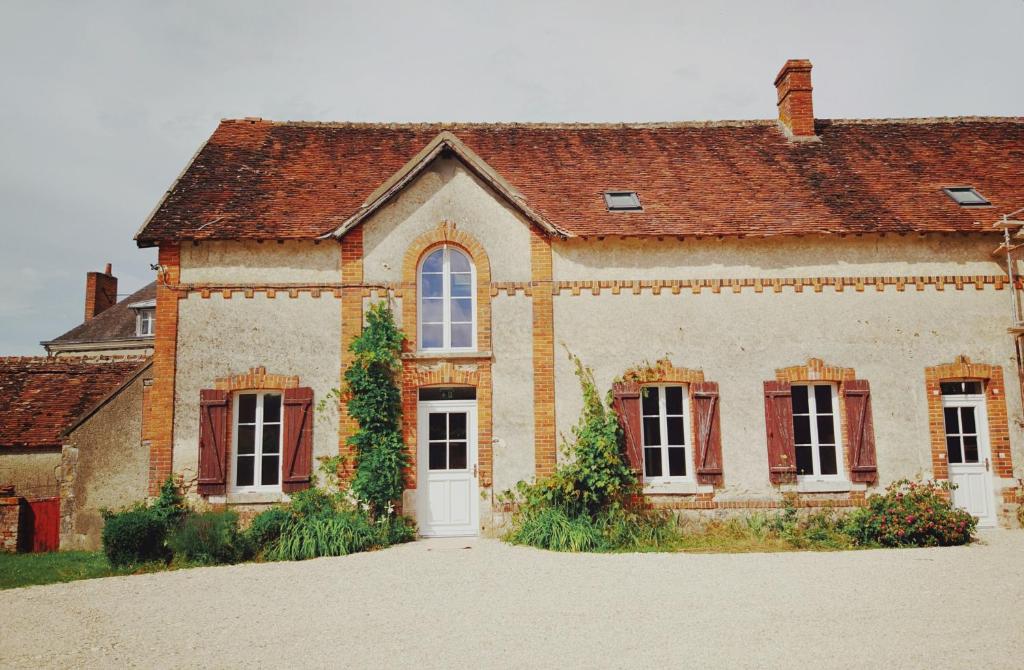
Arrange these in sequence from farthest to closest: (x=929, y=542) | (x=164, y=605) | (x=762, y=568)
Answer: (x=929, y=542)
(x=762, y=568)
(x=164, y=605)

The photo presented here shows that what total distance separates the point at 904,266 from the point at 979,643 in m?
7.57

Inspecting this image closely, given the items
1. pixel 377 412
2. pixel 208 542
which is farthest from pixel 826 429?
pixel 208 542

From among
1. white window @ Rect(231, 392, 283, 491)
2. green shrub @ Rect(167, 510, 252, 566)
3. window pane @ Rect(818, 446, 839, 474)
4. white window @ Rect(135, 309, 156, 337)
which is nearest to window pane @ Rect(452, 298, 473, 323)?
white window @ Rect(231, 392, 283, 491)

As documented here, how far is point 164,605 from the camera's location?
7.91m

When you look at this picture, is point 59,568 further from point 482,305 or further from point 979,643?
point 979,643

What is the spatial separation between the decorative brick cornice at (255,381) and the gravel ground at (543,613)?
9.22ft

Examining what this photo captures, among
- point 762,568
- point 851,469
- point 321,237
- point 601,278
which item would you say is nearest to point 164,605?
point 321,237

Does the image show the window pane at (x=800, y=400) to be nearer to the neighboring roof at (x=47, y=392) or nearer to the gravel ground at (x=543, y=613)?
the gravel ground at (x=543, y=613)

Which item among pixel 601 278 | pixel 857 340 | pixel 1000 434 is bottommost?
pixel 1000 434

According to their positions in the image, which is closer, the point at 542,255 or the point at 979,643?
the point at 979,643

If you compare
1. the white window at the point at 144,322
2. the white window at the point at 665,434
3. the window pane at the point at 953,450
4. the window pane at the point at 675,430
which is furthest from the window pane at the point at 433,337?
the white window at the point at 144,322

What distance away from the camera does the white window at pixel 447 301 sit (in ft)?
39.3

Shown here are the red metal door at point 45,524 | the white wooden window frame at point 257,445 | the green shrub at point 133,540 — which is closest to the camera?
the green shrub at point 133,540

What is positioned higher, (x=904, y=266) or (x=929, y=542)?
(x=904, y=266)
